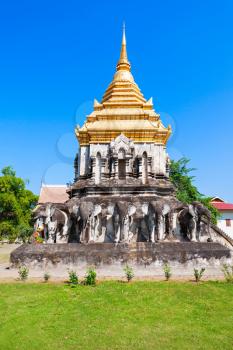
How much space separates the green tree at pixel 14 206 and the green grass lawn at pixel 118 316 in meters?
31.7

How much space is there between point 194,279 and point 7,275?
7606 mm

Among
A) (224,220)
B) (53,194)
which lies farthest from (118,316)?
(53,194)

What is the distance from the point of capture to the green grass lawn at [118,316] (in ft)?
22.3

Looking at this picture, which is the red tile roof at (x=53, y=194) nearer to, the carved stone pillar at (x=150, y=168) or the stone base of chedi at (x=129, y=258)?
the carved stone pillar at (x=150, y=168)

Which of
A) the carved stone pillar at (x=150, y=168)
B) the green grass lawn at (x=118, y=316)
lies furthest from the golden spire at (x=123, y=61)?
the green grass lawn at (x=118, y=316)

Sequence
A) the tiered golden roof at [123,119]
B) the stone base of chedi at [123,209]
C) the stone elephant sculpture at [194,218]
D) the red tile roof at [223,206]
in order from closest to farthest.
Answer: the stone base of chedi at [123,209] → the stone elephant sculpture at [194,218] → the tiered golden roof at [123,119] → the red tile roof at [223,206]

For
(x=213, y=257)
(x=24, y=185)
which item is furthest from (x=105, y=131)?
(x=24, y=185)

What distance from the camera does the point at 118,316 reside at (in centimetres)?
834

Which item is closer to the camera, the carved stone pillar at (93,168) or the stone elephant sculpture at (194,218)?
the stone elephant sculpture at (194,218)

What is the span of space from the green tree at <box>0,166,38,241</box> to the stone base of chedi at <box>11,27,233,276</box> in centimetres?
2366

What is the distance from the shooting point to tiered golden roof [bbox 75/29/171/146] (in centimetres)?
2075

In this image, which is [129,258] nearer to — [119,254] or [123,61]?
[119,254]

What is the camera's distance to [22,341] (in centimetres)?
686

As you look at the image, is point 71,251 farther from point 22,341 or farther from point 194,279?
point 22,341
